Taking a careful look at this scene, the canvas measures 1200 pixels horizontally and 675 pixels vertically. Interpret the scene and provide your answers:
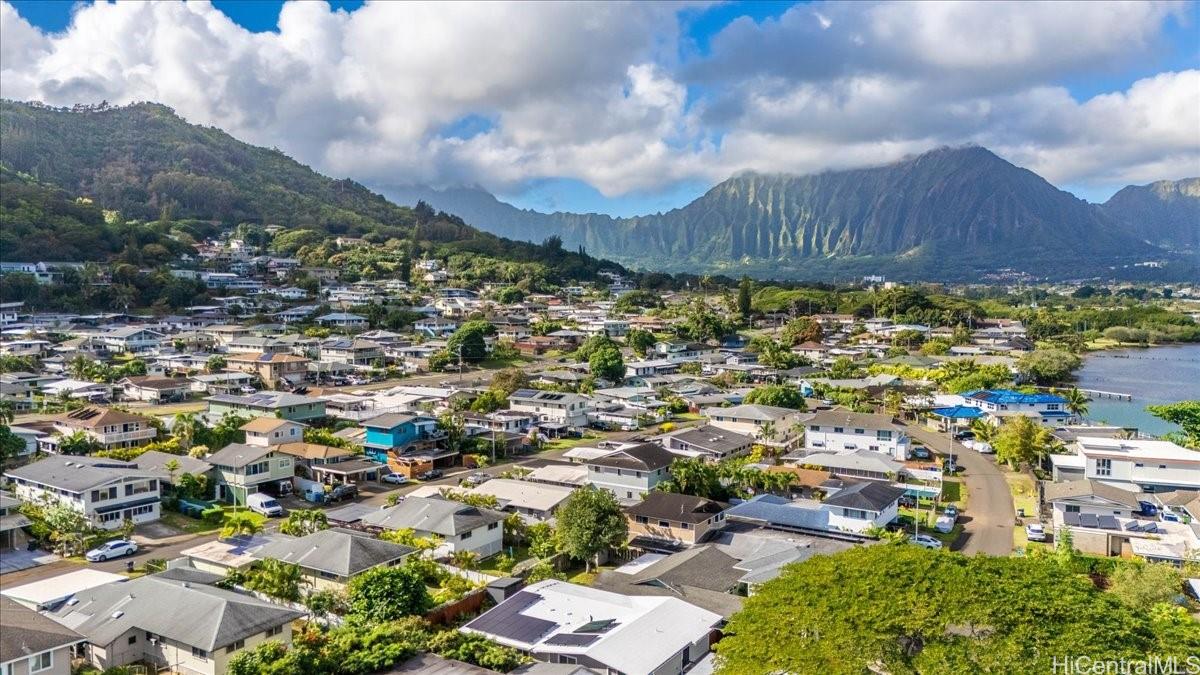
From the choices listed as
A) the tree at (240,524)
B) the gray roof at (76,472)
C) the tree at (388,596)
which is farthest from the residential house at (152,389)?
the tree at (388,596)

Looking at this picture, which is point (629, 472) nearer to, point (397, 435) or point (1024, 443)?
point (397, 435)

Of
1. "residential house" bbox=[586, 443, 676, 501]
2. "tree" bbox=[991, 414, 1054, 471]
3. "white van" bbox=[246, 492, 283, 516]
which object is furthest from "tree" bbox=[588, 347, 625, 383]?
"white van" bbox=[246, 492, 283, 516]

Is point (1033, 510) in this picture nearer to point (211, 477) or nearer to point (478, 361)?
point (211, 477)

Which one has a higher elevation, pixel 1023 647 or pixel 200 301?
pixel 200 301

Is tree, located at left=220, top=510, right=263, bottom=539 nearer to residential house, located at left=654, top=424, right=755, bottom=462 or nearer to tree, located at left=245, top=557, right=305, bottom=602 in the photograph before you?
tree, located at left=245, top=557, right=305, bottom=602

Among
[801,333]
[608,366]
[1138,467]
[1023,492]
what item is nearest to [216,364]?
[608,366]

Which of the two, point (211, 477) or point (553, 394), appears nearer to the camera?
point (211, 477)

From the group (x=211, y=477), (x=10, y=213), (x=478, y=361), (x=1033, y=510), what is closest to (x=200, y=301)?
(x=10, y=213)

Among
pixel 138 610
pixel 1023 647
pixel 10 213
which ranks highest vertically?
pixel 10 213
